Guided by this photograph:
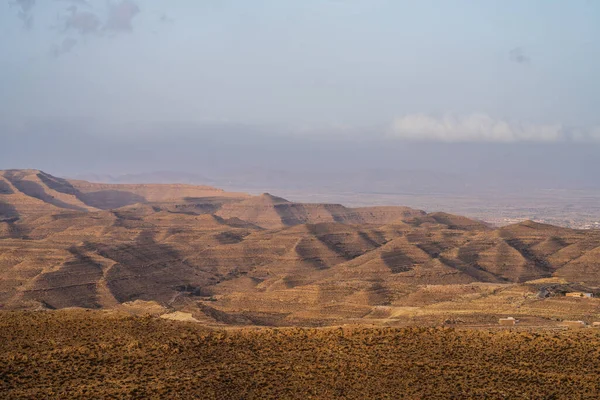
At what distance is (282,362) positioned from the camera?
101 ft

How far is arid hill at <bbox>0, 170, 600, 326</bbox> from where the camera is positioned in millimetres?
70500

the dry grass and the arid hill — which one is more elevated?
the dry grass

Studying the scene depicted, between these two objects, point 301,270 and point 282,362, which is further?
point 301,270

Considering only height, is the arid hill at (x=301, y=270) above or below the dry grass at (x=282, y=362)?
below

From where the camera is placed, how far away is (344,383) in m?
28.3

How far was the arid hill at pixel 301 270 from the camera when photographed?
70500mm

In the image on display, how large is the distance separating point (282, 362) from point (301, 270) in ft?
270

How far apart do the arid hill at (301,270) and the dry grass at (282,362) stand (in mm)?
20335

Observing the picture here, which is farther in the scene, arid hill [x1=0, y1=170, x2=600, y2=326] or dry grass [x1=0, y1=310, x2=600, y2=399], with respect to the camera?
arid hill [x1=0, y1=170, x2=600, y2=326]

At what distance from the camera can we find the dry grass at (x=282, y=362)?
1076 inches

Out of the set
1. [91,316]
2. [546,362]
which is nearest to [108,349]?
[91,316]

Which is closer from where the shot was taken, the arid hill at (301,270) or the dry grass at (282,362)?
the dry grass at (282,362)

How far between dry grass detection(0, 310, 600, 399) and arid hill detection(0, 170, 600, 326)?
2034 cm

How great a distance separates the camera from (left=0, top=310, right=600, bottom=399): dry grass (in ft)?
89.7
